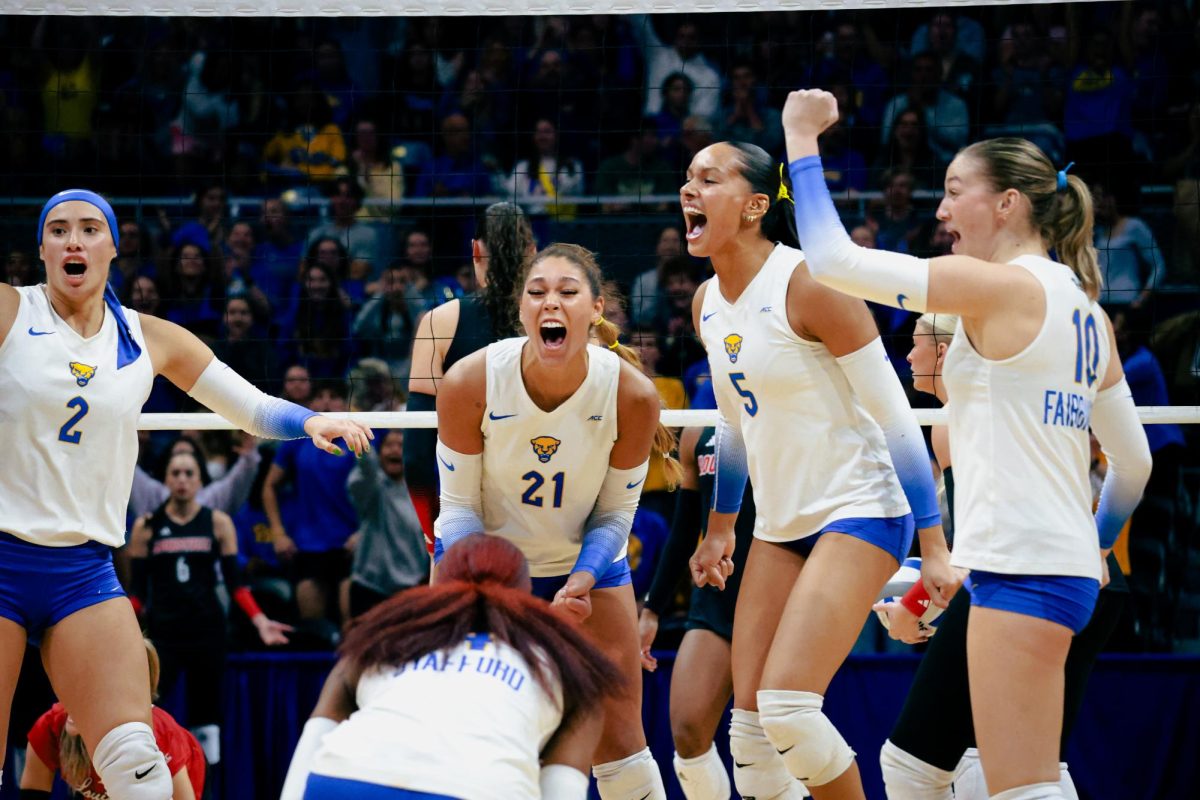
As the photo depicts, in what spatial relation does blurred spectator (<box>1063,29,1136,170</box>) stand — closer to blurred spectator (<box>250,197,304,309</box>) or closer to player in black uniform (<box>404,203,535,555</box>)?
player in black uniform (<box>404,203,535,555</box>)

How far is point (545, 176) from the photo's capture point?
363 inches

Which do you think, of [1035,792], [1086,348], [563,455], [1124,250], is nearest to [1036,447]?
[1086,348]

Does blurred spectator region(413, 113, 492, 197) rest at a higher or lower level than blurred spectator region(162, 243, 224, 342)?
higher

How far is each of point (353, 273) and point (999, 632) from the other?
6.31 meters

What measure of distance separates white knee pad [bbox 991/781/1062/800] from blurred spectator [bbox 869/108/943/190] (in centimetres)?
601

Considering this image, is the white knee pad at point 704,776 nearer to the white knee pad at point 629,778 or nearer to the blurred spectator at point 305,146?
the white knee pad at point 629,778

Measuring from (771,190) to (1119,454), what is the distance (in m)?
1.37

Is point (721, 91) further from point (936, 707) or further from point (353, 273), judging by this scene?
point (936, 707)

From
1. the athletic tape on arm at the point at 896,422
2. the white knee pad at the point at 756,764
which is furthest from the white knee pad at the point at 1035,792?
the white knee pad at the point at 756,764

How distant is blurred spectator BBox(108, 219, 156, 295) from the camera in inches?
329

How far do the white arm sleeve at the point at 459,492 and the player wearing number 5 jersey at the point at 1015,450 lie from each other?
4.83 ft

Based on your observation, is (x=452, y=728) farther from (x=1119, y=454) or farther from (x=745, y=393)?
(x=1119, y=454)

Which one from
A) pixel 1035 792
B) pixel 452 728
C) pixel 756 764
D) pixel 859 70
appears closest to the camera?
pixel 452 728

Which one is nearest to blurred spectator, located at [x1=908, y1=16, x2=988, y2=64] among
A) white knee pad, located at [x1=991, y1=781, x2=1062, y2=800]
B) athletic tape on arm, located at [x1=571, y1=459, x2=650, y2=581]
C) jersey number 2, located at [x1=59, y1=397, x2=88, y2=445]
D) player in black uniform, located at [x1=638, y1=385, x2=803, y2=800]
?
player in black uniform, located at [x1=638, y1=385, x2=803, y2=800]
